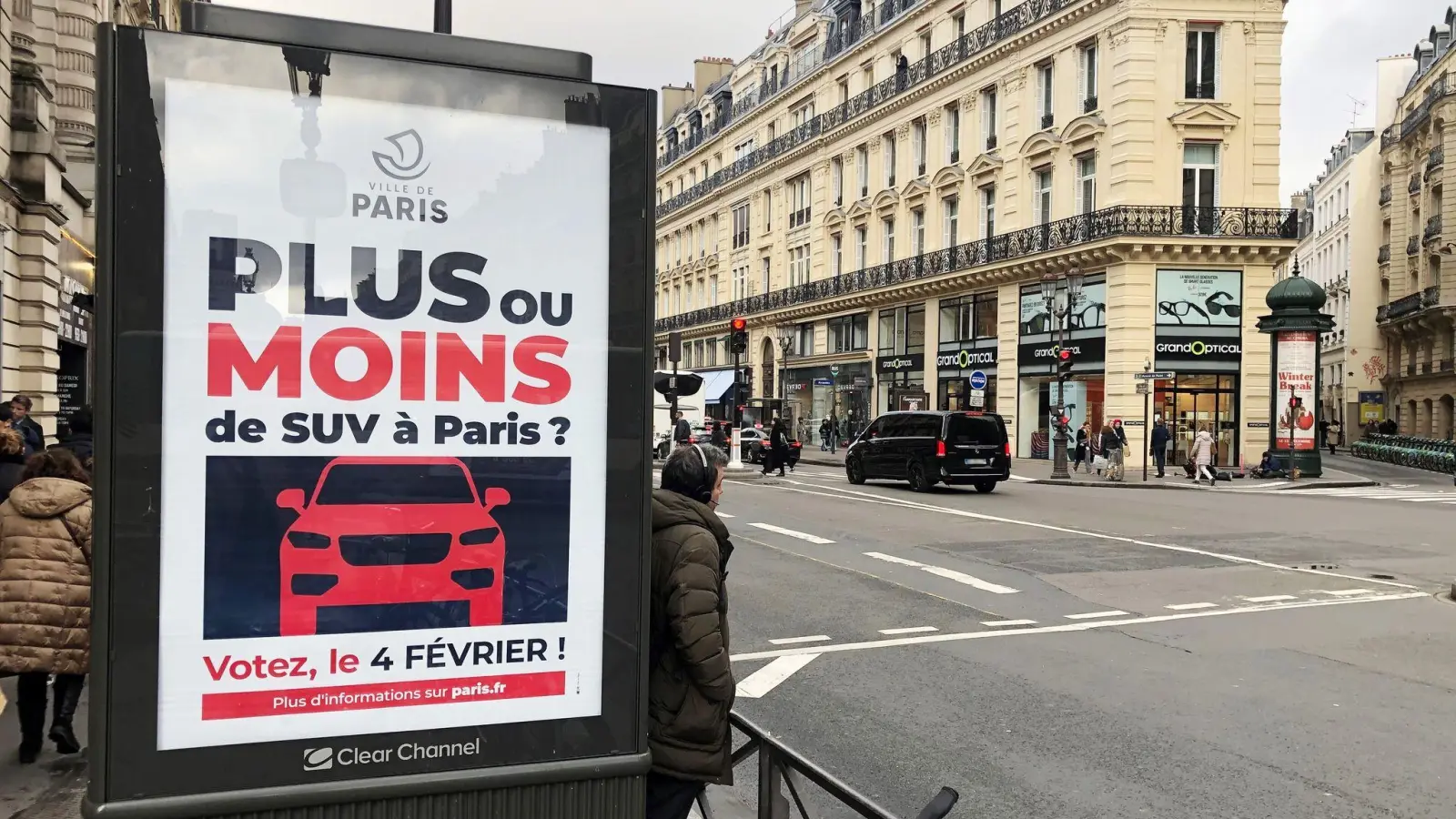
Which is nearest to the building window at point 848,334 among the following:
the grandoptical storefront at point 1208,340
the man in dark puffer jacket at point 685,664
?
the grandoptical storefront at point 1208,340

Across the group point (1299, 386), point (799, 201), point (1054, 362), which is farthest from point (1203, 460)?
point (799, 201)

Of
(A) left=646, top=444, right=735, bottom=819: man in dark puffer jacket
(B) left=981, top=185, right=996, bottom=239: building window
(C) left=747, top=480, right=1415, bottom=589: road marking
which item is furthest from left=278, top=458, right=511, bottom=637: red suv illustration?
(B) left=981, top=185, right=996, bottom=239: building window

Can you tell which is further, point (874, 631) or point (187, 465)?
point (874, 631)

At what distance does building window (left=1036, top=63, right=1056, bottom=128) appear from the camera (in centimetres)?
3575

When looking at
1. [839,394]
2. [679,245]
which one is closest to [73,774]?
[839,394]

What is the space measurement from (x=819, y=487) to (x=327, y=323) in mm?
22130

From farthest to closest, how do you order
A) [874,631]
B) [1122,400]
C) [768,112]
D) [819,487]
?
[768,112] < [1122,400] < [819,487] < [874,631]

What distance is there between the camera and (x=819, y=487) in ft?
80.0

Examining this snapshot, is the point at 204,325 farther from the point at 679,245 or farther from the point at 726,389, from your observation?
the point at 679,245

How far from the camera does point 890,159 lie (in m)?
44.8

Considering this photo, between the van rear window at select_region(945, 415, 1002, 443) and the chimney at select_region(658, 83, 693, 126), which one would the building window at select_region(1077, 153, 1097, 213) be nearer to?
the van rear window at select_region(945, 415, 1002, 443)

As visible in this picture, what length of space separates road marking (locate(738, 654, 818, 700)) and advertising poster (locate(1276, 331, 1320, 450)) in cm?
2447

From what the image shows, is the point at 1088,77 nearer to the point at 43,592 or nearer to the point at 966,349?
the point at 966,349

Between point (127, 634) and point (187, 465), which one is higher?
point (187, 465)
